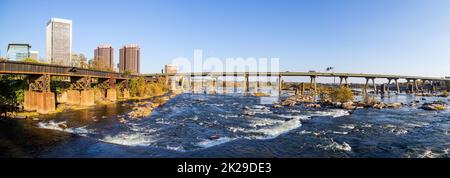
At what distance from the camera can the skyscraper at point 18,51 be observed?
9750cm

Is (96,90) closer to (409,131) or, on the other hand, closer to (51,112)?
(51,112)

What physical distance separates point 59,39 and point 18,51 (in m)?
70.0

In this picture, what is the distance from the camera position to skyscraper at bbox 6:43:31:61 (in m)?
97.5

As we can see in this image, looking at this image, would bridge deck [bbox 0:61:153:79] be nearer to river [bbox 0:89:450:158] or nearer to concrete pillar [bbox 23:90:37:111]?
concrete pillar [bbox 23:90:37:111]

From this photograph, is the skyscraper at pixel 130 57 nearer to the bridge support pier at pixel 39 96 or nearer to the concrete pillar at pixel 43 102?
the bridge support pier at pixel 39 96

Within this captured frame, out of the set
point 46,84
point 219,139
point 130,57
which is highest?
point 130,57

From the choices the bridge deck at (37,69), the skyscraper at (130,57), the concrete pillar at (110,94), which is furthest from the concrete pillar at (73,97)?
the skyscraper at (130,57)

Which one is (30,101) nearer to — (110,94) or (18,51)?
(110,94)

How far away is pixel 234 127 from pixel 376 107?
33.5m

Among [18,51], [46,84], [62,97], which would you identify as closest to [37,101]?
[46,84]

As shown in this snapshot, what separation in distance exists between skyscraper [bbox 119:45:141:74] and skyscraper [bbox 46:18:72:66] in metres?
32.8

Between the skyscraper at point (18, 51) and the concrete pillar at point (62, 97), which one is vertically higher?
the skyscraper at point (18, 51)

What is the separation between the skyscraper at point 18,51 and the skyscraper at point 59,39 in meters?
60.0

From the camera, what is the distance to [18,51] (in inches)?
3920
